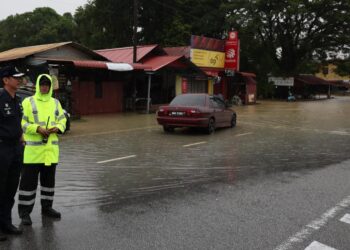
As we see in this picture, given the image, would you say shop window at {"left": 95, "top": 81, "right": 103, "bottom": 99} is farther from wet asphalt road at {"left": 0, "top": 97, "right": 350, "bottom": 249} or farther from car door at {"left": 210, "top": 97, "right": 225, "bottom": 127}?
wet asphalt road at {"left": 0, "top": 97, "right": 350, "bottom": 249}

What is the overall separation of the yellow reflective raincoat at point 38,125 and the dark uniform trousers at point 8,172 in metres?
0.25

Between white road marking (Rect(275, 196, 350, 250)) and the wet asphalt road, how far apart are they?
1 cm

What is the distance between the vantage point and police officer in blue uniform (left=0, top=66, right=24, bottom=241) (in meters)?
4.61

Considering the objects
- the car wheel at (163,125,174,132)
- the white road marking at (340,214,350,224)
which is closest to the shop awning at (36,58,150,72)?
the car wheel at (163,125,174,132)

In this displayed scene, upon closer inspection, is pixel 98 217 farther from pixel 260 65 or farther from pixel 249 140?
pixel 260 65

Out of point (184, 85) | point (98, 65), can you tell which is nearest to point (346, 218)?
point (98, 65)

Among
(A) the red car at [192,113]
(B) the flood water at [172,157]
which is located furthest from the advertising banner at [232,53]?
(A) the red car at [192,113]

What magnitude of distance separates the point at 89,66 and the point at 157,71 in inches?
215

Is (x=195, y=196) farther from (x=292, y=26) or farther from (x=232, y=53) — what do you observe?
(x=292, y=26)

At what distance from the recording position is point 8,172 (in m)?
4.75

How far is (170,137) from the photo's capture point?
14.3 meters

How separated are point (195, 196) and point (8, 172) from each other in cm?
288

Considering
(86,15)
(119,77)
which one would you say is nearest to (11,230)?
(119,77)

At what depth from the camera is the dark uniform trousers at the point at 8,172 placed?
15.1 ft
